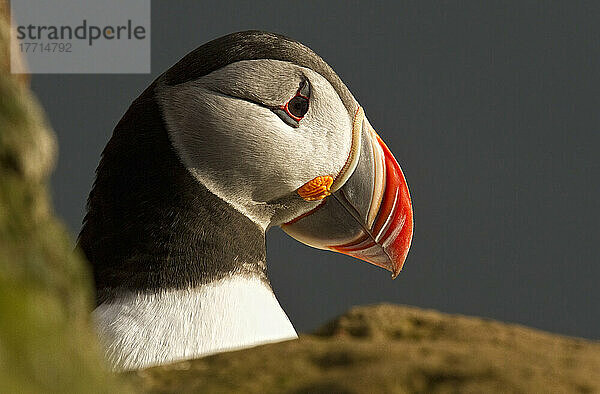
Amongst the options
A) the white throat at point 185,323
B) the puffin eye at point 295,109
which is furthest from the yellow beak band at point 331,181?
the white throat at point 185,323

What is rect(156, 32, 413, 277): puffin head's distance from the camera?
1.71 metres

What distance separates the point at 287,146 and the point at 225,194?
0.58 ft

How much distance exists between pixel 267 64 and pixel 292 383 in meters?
Answer: 1.26

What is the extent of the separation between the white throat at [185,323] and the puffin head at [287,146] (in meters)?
0.25

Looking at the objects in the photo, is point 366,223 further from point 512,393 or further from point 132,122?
point 512,393

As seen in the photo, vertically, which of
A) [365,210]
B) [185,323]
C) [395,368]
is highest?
[395,368]

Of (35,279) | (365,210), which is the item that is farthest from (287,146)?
(35,279)

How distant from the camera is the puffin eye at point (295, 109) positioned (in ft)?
5.71

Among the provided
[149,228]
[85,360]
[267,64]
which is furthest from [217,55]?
[85,360]

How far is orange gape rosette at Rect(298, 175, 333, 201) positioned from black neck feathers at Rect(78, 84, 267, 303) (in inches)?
5.9

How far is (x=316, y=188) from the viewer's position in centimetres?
181

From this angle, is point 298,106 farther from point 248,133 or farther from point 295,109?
point 248,133

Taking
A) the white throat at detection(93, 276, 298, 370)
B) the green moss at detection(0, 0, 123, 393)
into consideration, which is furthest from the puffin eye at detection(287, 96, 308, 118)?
the green moss at detection(0, 0, 123, 393)

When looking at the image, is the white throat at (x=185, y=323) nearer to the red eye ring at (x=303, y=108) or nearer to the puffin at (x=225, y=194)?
the puffin at (x=225, y=194)
